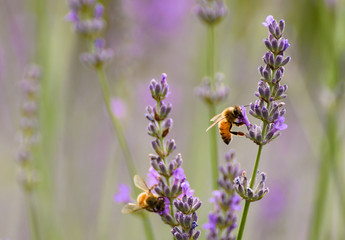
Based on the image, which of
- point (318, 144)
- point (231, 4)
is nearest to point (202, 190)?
point (318, 144)

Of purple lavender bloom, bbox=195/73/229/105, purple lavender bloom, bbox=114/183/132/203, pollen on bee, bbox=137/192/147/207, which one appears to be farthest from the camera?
purple lavender bloom, bbox=195/73/229/105

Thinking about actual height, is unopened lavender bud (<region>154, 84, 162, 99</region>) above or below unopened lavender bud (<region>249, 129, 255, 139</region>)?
above

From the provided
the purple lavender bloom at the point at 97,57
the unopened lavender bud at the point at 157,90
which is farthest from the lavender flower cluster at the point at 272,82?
the purple lavender bloom at the point at 97,57

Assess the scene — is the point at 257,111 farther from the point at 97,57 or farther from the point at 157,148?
the point at 97,57

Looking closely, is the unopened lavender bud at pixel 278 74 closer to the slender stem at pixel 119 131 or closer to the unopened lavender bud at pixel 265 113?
the unopened lavender bud at pixel 265 113

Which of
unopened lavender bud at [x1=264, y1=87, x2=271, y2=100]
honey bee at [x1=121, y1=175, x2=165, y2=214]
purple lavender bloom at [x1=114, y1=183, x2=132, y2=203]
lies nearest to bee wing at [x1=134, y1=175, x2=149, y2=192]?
honey bee at [x1=121, y1=175, x2=165, y2=214]

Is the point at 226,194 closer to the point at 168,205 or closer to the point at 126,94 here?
the point at 168,205

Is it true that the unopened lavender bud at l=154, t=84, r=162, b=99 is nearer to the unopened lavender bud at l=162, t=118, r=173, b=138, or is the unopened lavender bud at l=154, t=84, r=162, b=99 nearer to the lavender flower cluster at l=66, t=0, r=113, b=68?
the unopened lavender bud at l=162, t=118, r=173, b=138
